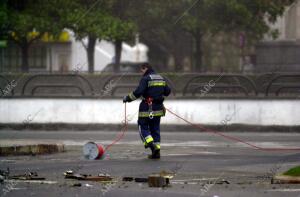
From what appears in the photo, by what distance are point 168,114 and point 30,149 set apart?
264 inches

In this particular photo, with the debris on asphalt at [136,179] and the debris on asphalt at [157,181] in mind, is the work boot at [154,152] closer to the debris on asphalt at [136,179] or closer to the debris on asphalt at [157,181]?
the debris on asphalt at [136,179]

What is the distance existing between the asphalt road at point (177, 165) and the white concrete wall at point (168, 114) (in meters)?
0.79

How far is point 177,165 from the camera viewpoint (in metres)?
14.9

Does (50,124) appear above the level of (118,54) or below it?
below

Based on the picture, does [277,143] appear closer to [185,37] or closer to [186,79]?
[186,79]

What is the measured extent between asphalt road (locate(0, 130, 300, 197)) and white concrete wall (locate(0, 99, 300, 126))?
2.60 feet

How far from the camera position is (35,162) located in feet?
51.3

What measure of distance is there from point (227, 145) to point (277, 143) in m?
1.20

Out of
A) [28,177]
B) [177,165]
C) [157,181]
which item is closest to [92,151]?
[177,165]

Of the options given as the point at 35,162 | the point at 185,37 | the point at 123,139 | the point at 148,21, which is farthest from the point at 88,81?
the point at 185,37

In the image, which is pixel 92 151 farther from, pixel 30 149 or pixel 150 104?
pixel 30 149

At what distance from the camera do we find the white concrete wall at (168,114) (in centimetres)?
2289

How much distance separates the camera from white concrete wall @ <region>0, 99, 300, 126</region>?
75.1ft

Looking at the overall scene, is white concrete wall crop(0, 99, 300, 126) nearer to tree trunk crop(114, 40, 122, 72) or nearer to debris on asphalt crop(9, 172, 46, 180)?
debris on asphalt crop(9, 172, 46, 180)
